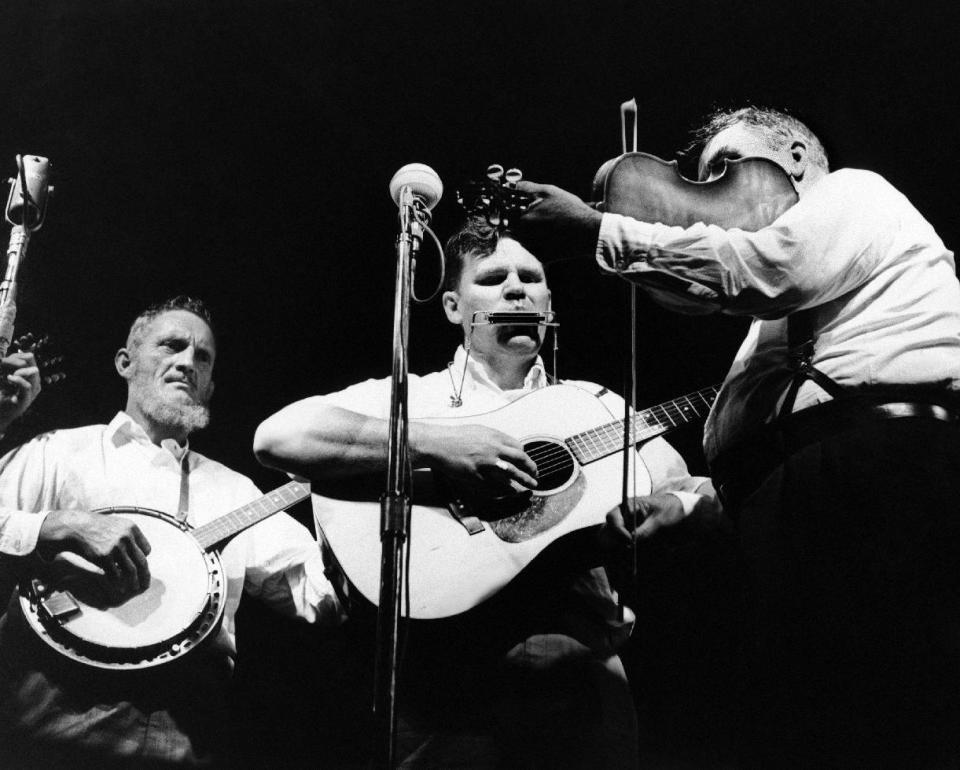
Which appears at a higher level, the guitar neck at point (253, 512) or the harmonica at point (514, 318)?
the harmonica at point (514, 318)

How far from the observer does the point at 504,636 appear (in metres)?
2.60

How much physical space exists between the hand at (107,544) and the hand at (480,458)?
84 centimetres

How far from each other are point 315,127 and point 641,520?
177 cm

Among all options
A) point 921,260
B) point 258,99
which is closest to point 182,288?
point 258,99

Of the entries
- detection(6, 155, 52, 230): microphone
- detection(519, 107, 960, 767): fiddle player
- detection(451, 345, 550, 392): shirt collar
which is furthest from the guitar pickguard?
detection(6, 155, 52, 230): microphone

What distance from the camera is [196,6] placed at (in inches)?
139

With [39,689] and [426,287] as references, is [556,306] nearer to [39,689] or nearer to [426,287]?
[426,287]

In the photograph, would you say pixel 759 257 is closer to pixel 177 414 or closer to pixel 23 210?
pixel 177 414

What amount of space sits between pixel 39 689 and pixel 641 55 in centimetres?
259

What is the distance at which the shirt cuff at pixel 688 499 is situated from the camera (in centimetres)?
263

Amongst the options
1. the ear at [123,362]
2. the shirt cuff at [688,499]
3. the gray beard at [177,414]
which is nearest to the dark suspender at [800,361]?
the shirt cuff at [688,499]

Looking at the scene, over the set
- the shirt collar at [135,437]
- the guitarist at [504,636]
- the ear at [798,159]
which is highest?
the ear at [798,159]

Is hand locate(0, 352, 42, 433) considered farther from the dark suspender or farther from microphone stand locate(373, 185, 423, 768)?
the dark suspender

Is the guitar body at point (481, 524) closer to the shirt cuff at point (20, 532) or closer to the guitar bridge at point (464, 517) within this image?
the guitar bridge at point (464, 517)
